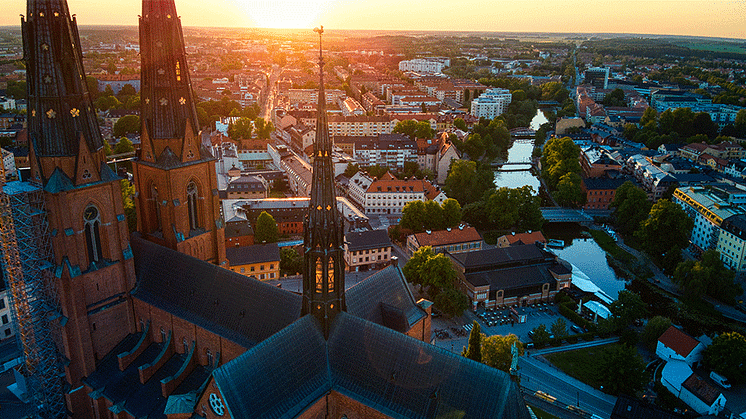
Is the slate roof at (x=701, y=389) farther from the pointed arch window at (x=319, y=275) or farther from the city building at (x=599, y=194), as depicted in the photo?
the city building at (x=599, y=194)

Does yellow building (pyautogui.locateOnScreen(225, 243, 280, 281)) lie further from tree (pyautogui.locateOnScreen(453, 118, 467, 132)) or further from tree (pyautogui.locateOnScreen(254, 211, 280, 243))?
tree (pyautogui.locateOnScreen(453, 118, 467, 132))

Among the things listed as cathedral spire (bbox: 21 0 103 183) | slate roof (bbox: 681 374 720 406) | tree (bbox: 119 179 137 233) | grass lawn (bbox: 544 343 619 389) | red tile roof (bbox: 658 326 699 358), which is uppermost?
cathedral spire (bbox: 21 0 103 183)

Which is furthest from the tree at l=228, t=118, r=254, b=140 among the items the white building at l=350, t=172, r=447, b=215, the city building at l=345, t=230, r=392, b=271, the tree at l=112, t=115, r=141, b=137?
the city building at l=345, t=230, r=392, b=271

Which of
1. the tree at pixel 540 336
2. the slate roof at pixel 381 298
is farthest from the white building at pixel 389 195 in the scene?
the slate roof at pixel 381 298

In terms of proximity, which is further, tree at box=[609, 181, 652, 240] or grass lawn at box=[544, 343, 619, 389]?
tree at box=[609, 181, 652, 240]

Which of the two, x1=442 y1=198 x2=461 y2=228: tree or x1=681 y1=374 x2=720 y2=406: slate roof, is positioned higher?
x1=442 y1=198 x2=461 y2=228: tree

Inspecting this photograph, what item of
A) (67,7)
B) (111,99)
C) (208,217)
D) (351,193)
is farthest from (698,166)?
(111,99)

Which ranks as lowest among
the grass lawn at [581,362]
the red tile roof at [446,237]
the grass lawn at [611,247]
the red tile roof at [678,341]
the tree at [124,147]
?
the grass lawn at [611,247]
